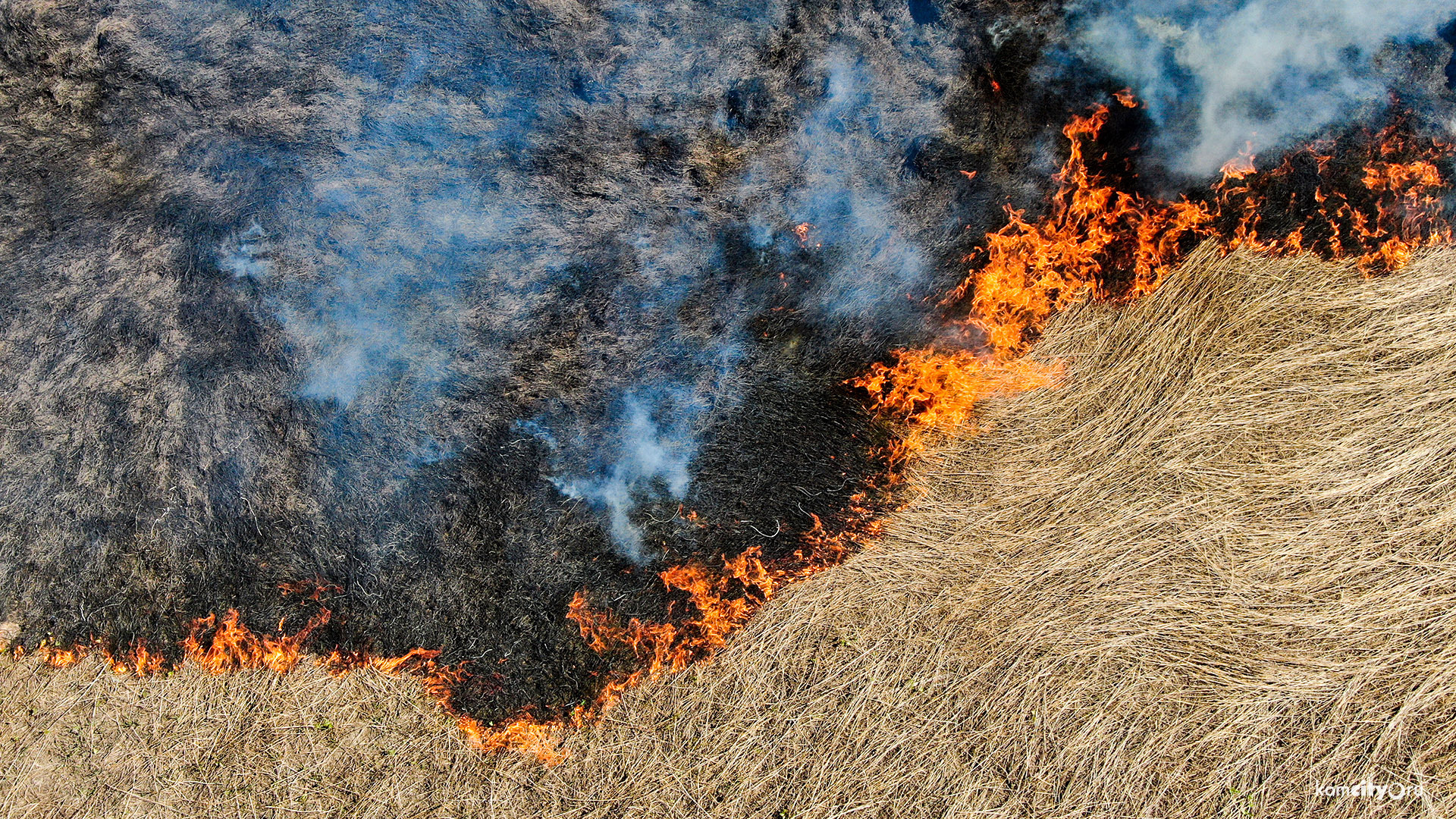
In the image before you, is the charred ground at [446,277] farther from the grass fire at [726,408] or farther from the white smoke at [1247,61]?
the white smoke at [1247,61]

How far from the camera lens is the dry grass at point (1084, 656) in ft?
10.8

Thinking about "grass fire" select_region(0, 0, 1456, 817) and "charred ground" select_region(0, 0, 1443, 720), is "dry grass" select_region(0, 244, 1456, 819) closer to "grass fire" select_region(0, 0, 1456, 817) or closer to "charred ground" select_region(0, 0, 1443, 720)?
"grass fire" select_region(0, 0, 1456, 817)

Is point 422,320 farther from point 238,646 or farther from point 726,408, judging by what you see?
point 238,646

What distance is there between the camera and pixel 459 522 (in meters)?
3.34

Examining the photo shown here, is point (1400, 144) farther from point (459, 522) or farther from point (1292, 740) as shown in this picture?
point (459, 522)

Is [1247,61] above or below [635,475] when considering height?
above

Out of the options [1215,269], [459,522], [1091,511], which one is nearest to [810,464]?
[1091,511]

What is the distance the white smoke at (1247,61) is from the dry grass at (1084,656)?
1.97 ft

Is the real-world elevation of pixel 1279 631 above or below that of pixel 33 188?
above

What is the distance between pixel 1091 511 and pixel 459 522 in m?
2.97

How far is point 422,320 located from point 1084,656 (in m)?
3.46

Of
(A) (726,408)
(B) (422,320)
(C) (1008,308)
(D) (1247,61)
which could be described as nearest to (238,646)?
(B) (422,320)

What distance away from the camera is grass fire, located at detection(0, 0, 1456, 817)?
10.8ft

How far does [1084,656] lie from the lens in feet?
10.9
